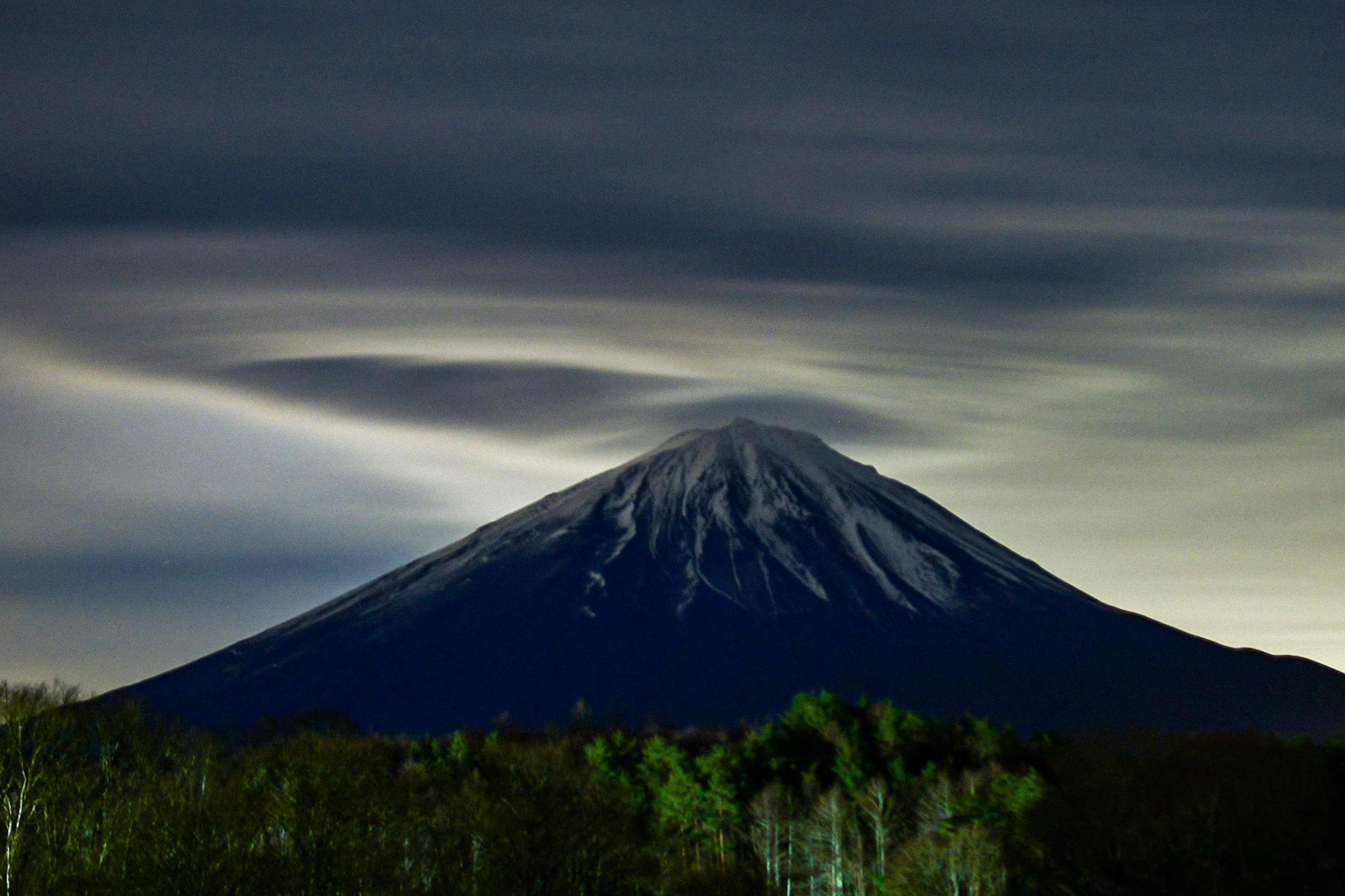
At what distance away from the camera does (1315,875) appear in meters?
53.9

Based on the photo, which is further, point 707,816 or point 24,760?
point 707,816

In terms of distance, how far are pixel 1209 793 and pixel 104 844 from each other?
39.3 metres

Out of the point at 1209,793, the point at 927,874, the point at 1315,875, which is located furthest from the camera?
the point at 927,874

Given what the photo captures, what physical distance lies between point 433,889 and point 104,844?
38.8 feet

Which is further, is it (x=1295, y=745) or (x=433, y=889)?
(x=1295, y=745)

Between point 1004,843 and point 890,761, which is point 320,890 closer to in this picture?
point 1004,843

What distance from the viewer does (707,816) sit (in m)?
97.4

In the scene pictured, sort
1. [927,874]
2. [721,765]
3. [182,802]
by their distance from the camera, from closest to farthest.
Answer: [182,802]
[927,874]
[721,765]

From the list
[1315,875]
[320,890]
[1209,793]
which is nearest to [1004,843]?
[1209,793]

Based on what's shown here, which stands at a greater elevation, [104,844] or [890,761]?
[890,761]

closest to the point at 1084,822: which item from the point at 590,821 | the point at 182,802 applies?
the point at 590,821

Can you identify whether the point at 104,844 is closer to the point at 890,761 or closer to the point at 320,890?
the point at 320,890

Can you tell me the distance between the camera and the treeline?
5388 centimetres

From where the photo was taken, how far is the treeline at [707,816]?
5388 centimetres
